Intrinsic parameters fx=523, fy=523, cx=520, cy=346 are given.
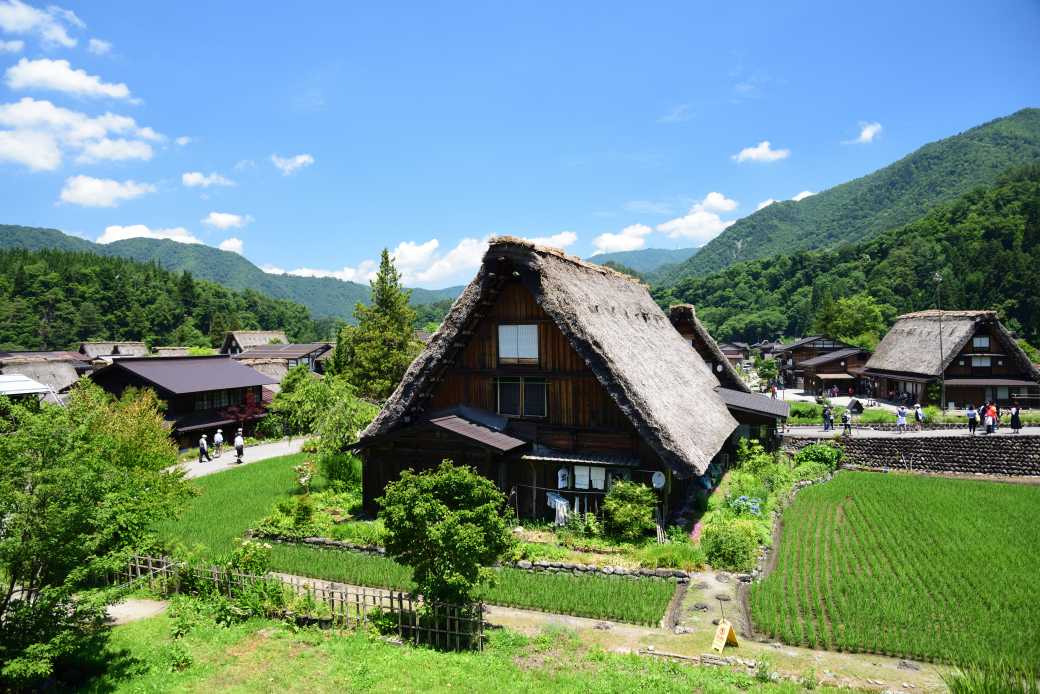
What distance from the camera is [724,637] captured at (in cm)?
907

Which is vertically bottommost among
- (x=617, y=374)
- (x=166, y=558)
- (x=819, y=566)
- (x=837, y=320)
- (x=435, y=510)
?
(x=819, y=566)

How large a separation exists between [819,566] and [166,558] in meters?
15.9

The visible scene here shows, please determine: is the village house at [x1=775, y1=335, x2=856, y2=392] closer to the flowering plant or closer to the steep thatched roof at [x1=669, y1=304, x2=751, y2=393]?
the steep thatched roof at [x1=669, y1=304, x2=751, y2=393]

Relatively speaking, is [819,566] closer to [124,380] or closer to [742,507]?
[742,507]

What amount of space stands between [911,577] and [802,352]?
179ft

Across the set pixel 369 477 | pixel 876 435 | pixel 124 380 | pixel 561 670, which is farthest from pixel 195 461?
pixel 876 435

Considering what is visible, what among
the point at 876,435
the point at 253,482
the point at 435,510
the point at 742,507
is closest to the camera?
the point at 435,510

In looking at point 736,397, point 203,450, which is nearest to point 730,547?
point 736,397

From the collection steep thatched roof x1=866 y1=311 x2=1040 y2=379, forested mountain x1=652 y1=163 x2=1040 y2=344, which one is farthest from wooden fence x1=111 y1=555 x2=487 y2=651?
forested mountain x1=652 y1=163 x2=1040 y2=344

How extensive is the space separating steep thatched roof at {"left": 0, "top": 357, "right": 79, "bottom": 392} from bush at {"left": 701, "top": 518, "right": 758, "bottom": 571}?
4953 centimetres

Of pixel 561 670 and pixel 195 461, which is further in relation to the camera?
pixel 195 461

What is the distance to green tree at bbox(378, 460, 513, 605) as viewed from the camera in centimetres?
923

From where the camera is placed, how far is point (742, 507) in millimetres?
16828

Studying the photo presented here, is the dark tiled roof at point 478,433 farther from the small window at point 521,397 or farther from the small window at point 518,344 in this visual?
the small window at point 518,344
